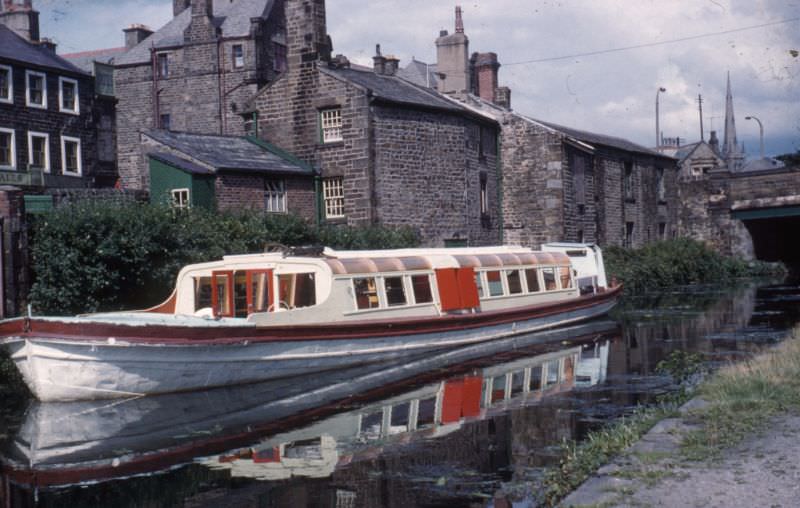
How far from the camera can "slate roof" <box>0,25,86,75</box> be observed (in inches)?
1366

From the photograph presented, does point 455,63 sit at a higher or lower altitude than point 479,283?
higher

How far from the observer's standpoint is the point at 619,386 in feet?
46.1

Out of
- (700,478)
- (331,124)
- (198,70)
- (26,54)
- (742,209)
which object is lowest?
(700,478)

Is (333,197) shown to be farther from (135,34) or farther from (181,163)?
(135,34)

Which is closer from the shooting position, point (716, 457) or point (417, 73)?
point (716, 457)

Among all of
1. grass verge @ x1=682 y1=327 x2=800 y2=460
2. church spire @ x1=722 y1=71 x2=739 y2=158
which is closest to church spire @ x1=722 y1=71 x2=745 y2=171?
church spire @ x1=722 y1=71 x2=739 y2=158

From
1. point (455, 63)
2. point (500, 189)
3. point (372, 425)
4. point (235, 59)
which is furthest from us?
point (235, 59)

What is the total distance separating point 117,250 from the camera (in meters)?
18.0

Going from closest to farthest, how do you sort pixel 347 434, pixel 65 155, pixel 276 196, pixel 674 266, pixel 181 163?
pixel 347 434, pixel 181 163, pixel 276 196, pixel 65 155, pixel 674 266

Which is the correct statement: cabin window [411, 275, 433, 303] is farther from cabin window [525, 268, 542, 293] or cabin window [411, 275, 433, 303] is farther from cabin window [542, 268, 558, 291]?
cabin window [542, 268, 558, 291]

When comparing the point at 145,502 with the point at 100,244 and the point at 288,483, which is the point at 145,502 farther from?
the point at 100,244

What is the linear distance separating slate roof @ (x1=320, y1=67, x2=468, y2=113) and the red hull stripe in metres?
11.9

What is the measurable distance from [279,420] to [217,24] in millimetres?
40045

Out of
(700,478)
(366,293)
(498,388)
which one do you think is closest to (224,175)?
(366,293)
